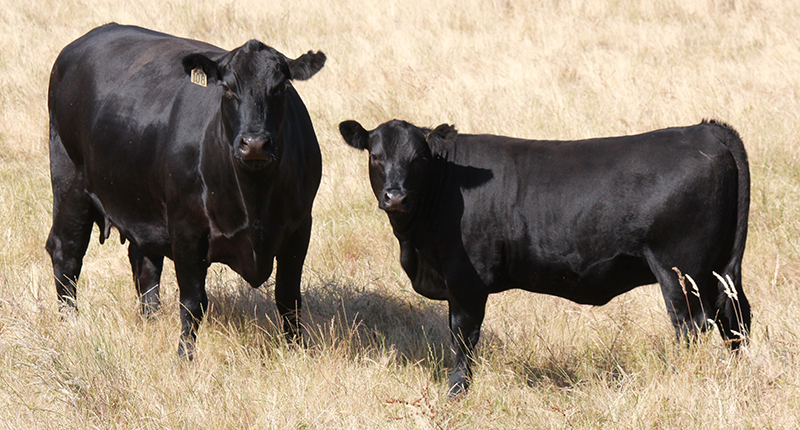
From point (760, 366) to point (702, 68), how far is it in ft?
22.5

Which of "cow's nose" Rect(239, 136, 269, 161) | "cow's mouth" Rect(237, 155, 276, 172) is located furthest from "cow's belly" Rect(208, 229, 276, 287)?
"cow's nose" Rect(239, 136, 269, 161)

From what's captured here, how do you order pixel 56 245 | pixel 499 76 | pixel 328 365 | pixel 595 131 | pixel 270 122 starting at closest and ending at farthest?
pixel 270 122, pixel 328 365, pixel 56 245, pixel 595 131, pixel 499 76

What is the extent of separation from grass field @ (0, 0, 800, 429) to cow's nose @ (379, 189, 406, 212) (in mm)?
891

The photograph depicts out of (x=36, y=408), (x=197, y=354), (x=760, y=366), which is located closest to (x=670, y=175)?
(x=760, y=366)

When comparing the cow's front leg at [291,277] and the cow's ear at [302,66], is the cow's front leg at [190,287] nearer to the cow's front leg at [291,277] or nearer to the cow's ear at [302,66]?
the cow's front leg at [291,277]

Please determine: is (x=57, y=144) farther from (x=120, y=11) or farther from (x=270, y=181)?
(x=120, y=11)

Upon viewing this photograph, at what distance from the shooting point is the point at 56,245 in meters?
5.55

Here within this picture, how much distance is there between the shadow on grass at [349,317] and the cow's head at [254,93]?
4.27 ft

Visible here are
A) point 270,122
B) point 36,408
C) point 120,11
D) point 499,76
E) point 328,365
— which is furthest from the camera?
point 120,11

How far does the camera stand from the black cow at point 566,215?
407cm

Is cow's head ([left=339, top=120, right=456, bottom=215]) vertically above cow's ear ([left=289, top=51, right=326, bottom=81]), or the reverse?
cow's ear ([left=289, top=51, right=326, bottom=81])

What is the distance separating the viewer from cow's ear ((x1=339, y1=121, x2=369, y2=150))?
4.48 metres

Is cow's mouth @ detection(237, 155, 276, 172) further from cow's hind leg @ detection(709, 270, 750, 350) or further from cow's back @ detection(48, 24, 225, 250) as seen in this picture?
cow's hind leg @ detection(709, 270, 750, 350)

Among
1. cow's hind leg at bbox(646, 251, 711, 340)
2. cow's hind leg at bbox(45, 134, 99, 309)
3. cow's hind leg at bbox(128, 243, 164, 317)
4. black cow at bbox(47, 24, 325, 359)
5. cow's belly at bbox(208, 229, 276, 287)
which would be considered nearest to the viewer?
cow's hind leg at bbox(646, 251, 711, 340)
